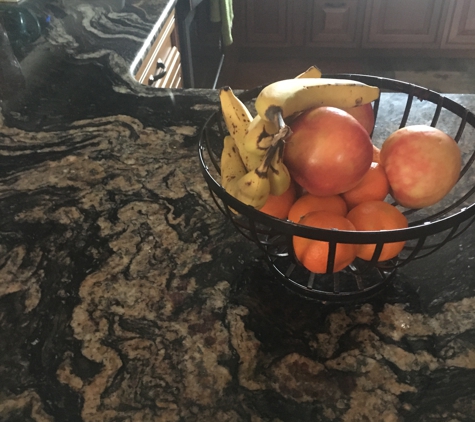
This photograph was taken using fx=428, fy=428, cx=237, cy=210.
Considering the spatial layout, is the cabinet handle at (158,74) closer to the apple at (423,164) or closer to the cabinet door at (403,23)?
the apple at (423,164)

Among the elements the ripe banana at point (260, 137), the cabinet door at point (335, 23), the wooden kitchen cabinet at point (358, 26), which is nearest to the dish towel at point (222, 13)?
the wooden kitchen cabinet at point (358, 26)

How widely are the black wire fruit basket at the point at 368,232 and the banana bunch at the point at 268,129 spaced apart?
1.1 inches

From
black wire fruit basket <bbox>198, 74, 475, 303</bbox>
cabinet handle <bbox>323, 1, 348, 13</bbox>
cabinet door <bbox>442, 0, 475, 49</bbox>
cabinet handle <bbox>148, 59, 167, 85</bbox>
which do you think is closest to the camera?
black wire fruit basket <bbox>198, 74, 475, 303</bbox>

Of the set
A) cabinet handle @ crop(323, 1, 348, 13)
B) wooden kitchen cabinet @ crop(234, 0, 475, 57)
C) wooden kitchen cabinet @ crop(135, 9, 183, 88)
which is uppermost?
wooden kitchen cabinet @ crop(135, 9, 183, 88)

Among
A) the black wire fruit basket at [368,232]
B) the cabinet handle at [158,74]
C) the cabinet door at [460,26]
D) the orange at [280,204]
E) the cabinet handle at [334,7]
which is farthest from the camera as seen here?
the cabinet handle at [334,7]

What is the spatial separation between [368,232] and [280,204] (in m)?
0.14

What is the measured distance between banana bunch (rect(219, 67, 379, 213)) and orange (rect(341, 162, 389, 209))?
0.30ft

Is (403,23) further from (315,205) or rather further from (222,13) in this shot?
(315,205)

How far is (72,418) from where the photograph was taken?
41 centimetres

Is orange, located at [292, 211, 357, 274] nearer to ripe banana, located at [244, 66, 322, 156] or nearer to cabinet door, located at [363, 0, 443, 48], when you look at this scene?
ripe banana, located at [244, 66, 322, 156]

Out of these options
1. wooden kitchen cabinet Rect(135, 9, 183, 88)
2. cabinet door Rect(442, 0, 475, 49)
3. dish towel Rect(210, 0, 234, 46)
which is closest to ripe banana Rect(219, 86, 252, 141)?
wooden kitchen cabinet Rect(135, 9, 183, 88)

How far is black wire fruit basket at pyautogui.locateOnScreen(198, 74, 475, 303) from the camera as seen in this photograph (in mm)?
396

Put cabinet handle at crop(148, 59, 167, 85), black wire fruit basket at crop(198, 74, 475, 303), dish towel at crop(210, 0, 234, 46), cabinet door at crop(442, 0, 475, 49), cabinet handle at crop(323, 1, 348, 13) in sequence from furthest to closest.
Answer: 1. cabinet handle at crop(323, 1, 348, 13)
2. cabinet door at crop(442, 0, 475, 49)
3. dish towel at crop(210, 0, 234, 46)
4. cabinet handle at crop(148, 59, 167, 85)
5. black wire fruit basket at crop(198, 74, 475, 303)

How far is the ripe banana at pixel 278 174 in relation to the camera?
1.44 ft
